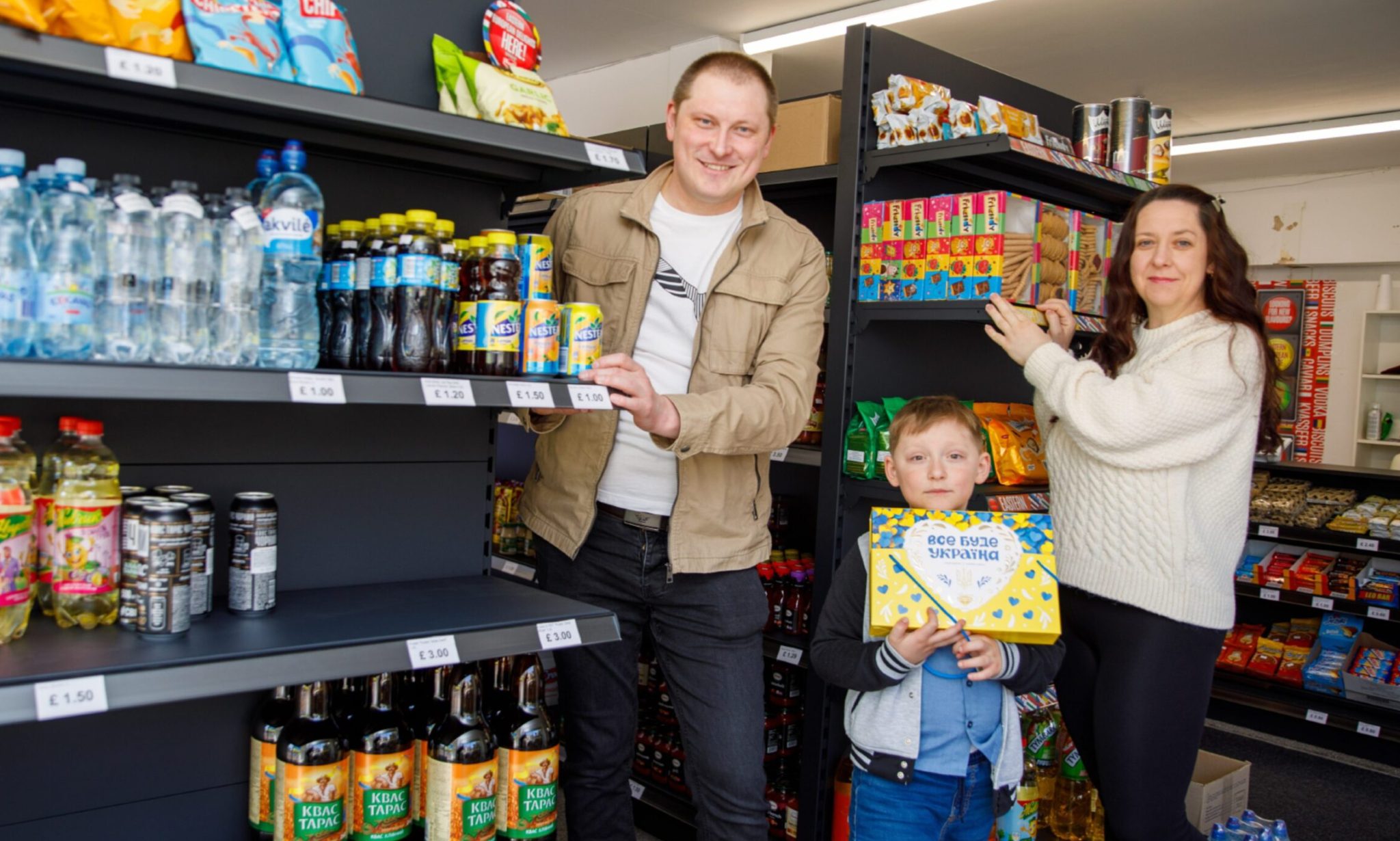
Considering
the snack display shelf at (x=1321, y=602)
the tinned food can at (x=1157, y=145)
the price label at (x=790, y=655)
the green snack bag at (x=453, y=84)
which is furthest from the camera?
the snack display shelf at (x=1321, y=602)

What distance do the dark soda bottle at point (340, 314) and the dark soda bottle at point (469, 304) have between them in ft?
0.61

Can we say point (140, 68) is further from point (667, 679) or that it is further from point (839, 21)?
point (839, 21)

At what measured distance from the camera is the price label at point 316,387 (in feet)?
5.17

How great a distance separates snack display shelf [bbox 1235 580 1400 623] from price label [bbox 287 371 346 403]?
14.8 feet

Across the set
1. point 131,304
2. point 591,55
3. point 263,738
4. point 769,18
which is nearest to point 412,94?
point 131,304

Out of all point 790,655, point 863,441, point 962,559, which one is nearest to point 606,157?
point 962,559

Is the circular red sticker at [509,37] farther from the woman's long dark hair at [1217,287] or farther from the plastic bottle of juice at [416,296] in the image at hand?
the woman's long dark hair at [1217,287]

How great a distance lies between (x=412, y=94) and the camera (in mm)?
2258

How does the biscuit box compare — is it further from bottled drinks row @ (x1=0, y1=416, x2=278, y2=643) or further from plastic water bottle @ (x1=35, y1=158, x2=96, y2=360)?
plastic water bottle @ (x1=35, y1=158, x2=96, y2=360)

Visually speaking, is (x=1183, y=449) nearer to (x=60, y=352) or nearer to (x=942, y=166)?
(x=942, y=166)

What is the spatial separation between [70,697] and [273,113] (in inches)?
39.3

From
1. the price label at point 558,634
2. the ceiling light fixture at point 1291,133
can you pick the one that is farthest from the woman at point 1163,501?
the ceiling light fixture at point 1291,133

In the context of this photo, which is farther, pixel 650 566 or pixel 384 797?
pixel 650 566

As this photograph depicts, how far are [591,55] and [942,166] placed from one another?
579 cm
